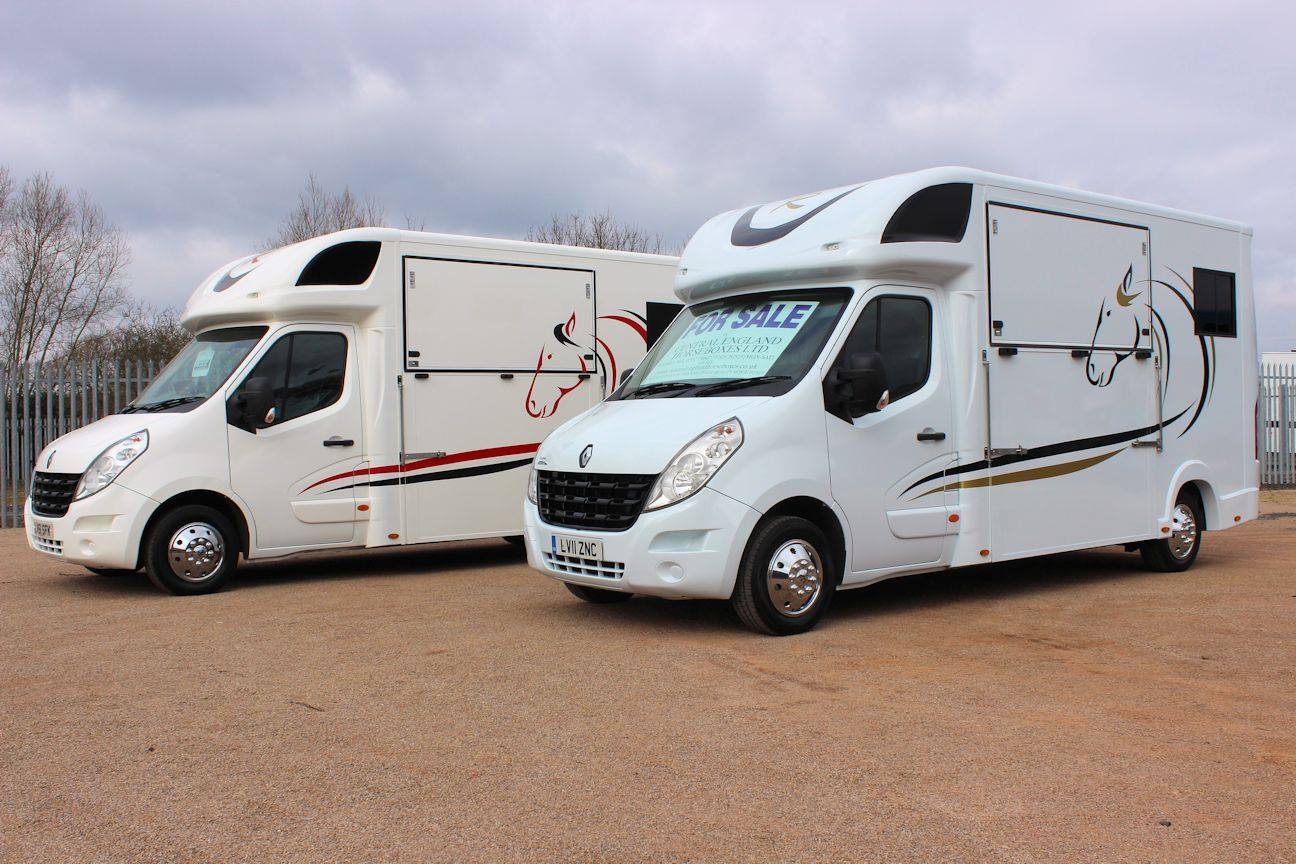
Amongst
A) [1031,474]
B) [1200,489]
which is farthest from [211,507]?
[1200,489]

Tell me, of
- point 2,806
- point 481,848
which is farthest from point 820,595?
point 2,806

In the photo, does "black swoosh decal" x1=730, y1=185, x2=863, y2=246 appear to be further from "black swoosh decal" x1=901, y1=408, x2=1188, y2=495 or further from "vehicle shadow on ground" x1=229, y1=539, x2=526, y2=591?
"vehicle shadow on ground" x1=229, y1=539, x2=526, y2=591

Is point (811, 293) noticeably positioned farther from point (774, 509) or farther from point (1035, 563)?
point (1035, 563)

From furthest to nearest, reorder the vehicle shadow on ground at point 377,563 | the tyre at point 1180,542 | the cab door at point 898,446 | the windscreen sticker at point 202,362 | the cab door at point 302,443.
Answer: the vehicle shadow on ground at point 377,563 → the tyre at point 1180,542 → the windscreen sticker at point 202,362 → the cab door at point 302,443 → the cab door at point 898,446

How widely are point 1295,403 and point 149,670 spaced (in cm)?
2188

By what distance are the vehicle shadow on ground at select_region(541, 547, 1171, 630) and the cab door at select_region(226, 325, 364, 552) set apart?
2768 millimetres

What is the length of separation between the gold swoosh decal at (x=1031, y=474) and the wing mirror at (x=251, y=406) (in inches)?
211

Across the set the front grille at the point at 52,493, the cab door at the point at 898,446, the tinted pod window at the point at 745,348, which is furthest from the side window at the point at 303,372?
the cab door at the point at 898,446

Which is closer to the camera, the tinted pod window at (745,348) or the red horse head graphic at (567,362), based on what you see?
the tinted pod window at (745,348)

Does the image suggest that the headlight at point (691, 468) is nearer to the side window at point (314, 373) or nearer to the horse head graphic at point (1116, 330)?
the horse head graphic at point (1116, 330)

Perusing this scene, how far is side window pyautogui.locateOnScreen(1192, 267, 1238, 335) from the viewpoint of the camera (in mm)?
10188

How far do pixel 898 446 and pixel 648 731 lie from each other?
11.1ft

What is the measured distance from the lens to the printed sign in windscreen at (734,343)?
7.68 metres

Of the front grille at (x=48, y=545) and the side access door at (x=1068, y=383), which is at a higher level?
the side access door at (x=1068, y=383)
